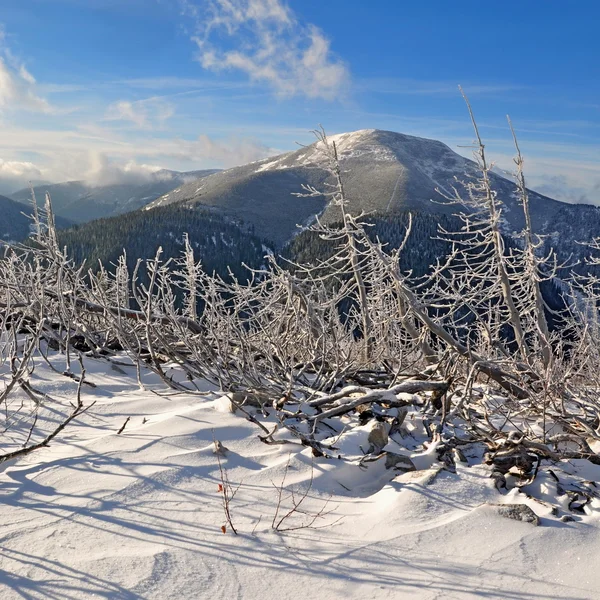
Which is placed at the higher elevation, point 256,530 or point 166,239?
point 166,239

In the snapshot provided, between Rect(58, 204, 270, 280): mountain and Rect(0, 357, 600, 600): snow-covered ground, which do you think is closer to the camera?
Rect(0, 357, 600, 600): snow-covered ground

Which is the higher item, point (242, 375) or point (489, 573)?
point (242, 375)

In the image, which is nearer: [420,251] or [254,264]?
[420,251]

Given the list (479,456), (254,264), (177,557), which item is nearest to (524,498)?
(479,456)

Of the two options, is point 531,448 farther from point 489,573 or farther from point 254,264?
point 254,264

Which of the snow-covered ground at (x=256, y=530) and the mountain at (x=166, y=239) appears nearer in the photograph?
the snow-covered ground at (x=256, y=530)

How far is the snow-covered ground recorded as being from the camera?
190cm

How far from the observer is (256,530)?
2.22 m

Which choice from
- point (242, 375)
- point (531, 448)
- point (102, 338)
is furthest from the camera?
point (102, 338)

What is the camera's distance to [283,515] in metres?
2.35

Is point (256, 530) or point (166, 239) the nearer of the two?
point (256, 530)

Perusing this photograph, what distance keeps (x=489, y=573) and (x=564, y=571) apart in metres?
0.29

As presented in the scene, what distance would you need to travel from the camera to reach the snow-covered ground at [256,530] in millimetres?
1896

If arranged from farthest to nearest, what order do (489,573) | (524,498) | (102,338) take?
(102,338)
(524,498)
(489,573)
